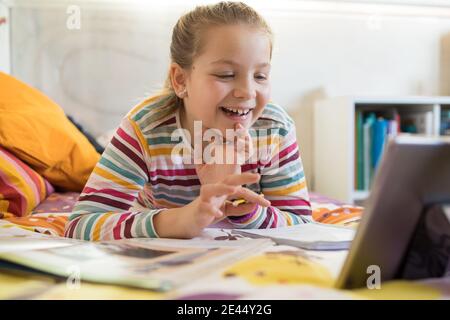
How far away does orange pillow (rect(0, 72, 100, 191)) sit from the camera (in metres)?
1.26

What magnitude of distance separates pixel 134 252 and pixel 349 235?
0.33 meters

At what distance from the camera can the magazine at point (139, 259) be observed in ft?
1.44

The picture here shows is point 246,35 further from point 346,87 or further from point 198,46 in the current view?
point 346,87

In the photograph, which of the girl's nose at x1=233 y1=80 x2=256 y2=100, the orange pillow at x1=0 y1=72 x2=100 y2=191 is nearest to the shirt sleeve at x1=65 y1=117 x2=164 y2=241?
the girl's nose at x1=233 y1=80 x2=256 y2=100

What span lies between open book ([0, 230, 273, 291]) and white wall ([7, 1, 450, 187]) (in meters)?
1.57

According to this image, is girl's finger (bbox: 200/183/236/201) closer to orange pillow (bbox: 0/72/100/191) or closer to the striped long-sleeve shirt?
the striped long-sleeve shirt

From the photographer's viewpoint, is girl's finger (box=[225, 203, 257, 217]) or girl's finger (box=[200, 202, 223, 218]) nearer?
girl's finger (box=[200, 202, 223, 218])

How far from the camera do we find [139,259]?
20.0 inches

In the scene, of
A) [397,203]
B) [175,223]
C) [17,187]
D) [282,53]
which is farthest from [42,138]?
[282,53]

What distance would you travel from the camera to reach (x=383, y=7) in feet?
7.37

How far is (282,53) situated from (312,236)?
1.70 m

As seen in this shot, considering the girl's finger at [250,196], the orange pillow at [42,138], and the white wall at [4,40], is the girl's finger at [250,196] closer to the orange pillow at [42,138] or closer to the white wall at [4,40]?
the orange pillow at [42,138]

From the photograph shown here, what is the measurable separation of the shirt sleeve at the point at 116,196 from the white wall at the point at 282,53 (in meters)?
1.26
